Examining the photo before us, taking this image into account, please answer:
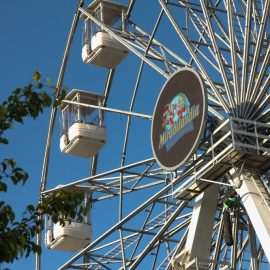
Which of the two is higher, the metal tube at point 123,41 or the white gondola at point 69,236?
the metal tube at point 123,41

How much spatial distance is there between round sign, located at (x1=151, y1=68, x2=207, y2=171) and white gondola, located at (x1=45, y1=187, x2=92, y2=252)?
18.7 feet

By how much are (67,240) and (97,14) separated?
6.50 m

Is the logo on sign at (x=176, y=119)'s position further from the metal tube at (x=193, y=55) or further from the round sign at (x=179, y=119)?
the metal tube at (x=193, y=55)

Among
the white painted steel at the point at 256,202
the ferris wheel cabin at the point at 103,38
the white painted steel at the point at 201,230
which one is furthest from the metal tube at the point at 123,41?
the white painted steel at the point at 256,202

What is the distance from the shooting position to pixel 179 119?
1984 centimetres

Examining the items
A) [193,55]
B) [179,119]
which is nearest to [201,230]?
[179,119]

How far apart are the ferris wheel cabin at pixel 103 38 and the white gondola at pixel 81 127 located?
3.45ft

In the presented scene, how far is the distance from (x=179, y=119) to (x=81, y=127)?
680 cm

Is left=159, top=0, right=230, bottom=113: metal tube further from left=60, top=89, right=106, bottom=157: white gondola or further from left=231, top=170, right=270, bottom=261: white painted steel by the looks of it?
left=60, top=89, right=106, bottom=157: white gondola

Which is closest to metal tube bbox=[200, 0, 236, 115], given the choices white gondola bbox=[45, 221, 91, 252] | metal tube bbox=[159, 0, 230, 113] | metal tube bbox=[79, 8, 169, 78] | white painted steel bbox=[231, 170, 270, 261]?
metal tube bbox=[159, 0, 230, 113]

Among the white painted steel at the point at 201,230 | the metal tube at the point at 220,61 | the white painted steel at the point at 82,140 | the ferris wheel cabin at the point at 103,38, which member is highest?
the ferris wheel cabin at the point at 103,38

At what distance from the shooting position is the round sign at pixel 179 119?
19047 millimetres

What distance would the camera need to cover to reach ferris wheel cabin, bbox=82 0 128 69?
87.1ft

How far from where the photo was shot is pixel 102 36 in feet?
87.0
